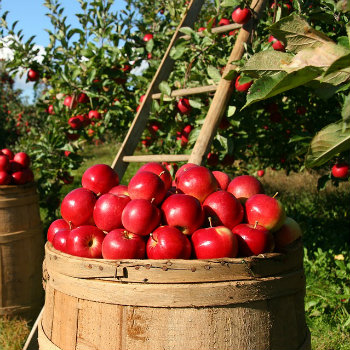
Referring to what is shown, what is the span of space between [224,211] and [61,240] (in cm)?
50

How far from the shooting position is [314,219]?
13.5 feet

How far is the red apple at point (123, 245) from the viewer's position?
3.75ft

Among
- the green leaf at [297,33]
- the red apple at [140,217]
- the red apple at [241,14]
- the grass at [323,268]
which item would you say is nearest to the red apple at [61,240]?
the red apple at [140,217]

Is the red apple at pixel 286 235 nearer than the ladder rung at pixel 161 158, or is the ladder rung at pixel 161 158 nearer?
the red apple at pixel 286 235

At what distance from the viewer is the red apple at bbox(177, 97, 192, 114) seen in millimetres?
2773

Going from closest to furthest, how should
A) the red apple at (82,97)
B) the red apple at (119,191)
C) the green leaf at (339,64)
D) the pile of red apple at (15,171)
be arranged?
the green leaf at (339,64), the red apple at (119,191), the pile of red apple at (15,171), the red apple at (82,97)

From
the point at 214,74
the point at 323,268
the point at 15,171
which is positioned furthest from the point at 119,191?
the point at 323,268

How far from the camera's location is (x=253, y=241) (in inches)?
45.0

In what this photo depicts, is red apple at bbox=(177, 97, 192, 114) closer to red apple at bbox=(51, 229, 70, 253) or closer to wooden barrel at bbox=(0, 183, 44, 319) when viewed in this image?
wooden barrel at bbox=(0, 183, 44, 319)

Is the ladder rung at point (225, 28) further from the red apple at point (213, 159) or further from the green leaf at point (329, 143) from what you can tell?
the green leaf at point (329, 143)

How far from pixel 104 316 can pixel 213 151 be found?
2.14 metres

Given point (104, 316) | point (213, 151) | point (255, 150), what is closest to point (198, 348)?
point (104, 316)

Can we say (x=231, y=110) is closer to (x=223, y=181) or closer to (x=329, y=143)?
(x=223, y=181)

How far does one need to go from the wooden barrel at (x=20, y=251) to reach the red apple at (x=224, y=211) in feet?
5.58
